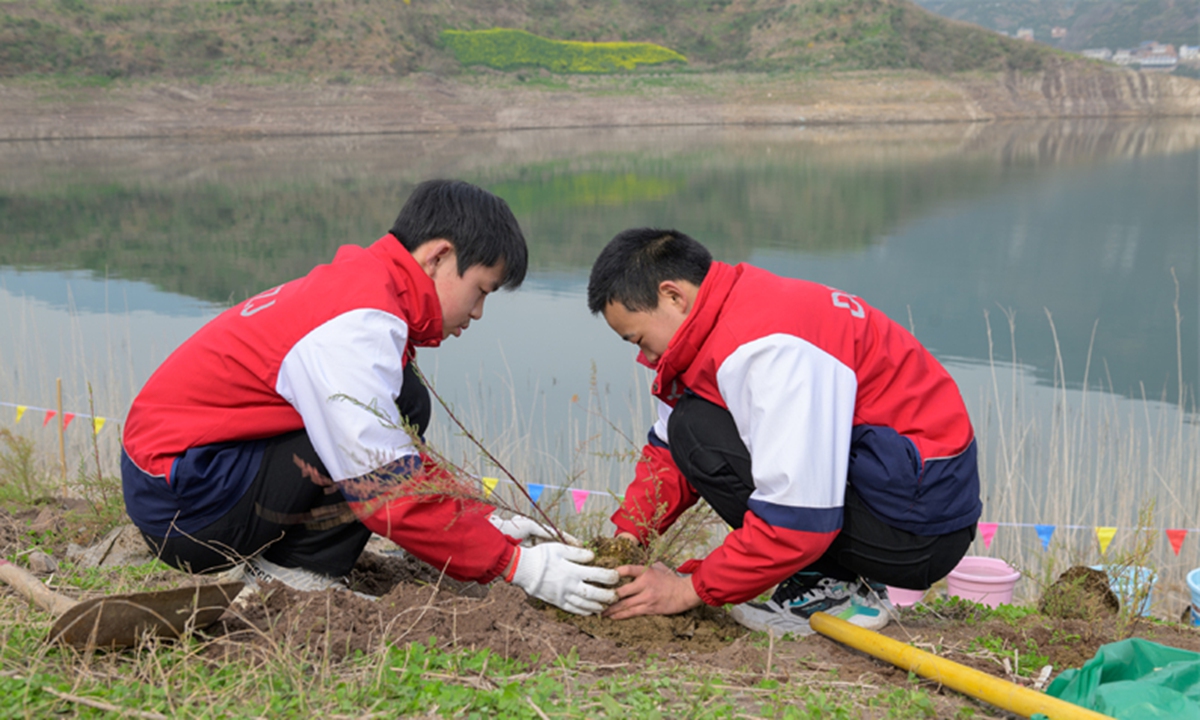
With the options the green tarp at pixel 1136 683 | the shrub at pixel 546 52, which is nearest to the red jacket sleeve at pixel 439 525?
the green tarp at pixel 1136 683

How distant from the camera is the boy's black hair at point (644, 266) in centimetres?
248

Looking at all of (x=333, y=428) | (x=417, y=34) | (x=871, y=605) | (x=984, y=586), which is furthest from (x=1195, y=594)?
(x=417, y=34)

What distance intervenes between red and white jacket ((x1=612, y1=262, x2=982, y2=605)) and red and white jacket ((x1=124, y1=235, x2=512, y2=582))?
26.7 inches

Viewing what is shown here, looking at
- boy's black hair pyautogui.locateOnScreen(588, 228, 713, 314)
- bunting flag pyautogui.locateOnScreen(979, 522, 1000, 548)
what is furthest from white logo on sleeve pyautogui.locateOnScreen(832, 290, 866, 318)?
bunting flag pyautogui.locateOnScreen(979, 522, 1000, 548)

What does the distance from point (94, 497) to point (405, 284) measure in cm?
232

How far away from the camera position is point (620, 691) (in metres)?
1.89

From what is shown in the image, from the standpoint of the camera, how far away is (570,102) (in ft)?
117

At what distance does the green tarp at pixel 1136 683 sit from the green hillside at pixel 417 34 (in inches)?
1360

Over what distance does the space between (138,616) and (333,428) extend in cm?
57

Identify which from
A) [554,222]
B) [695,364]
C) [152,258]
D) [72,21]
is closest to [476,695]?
[695,364]

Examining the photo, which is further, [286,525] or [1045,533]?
[1045,533]

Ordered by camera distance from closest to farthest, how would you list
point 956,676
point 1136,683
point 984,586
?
point 1136,683
point 956,676
point 984,586

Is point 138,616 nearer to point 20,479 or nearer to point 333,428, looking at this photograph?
point 333,428

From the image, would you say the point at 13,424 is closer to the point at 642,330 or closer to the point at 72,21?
the point at 642,330
